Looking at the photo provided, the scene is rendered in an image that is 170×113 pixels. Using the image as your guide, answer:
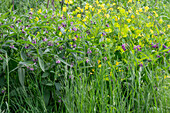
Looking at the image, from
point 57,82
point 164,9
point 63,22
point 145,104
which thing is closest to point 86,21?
point 63,22

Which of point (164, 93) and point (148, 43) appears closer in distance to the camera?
point (164, 93)

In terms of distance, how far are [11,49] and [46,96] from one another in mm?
492

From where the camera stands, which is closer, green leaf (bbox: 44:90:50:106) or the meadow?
the meadow

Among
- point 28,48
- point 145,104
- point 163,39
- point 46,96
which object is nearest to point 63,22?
point 28,48

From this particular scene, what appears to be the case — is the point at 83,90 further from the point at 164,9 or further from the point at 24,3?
the point at 164,9

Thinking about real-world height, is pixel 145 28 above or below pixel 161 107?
above

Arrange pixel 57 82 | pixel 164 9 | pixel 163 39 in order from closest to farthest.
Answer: pixel 57 82 < pixel 163 39 < pixel 164 9

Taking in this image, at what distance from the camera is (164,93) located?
6.41ft

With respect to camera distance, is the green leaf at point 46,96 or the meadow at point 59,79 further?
the green leaf at point 46,96

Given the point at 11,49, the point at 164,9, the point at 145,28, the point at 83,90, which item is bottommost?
the point at 83,90

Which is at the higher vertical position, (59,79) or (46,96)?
(59,79)

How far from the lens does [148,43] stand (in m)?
2.94

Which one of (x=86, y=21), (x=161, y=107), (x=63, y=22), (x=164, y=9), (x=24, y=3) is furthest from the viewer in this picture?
(x=164, y=9)

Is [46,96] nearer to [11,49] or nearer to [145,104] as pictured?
[11,49]
